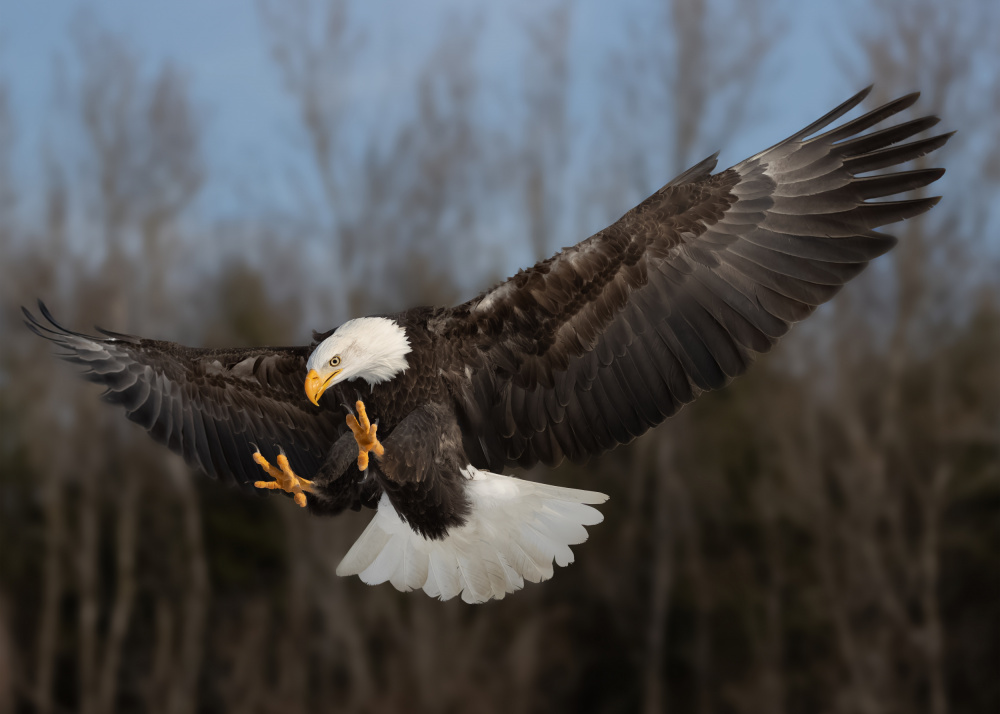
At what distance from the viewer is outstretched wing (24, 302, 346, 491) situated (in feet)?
13.2

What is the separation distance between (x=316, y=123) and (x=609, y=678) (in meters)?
10.2

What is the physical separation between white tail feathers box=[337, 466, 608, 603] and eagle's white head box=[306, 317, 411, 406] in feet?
1.65

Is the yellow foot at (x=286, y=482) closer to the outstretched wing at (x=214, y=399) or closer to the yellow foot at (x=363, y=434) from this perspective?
the yellow foot at (x=363, y=434)

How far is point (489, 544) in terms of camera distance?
3703 millimetres

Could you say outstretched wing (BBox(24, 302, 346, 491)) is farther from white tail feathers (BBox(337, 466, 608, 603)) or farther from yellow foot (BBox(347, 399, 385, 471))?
yellow foot (BBox(347, 399, 385, 471))

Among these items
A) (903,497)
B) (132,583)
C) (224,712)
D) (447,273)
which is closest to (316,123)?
(447,273)

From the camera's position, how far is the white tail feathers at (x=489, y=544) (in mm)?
3650

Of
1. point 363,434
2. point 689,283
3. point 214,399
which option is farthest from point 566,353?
point 214,399

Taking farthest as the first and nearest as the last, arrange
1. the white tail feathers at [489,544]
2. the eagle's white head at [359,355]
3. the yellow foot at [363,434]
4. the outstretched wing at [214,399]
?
1. the outstretched wing at [214,399]
2. the white tail feathers at [489,544]
3. the eagle's white head at [359,355]
4. the yellow foot at [363,434]

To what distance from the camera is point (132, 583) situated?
1697cm

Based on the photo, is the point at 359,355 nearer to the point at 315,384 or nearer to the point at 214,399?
the point at 315,384

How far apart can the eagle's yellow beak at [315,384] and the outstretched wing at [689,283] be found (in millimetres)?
529

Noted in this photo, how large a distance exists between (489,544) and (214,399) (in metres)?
1.35

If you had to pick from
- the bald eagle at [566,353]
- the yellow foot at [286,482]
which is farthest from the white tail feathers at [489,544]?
the yellow foot at [286,482]
